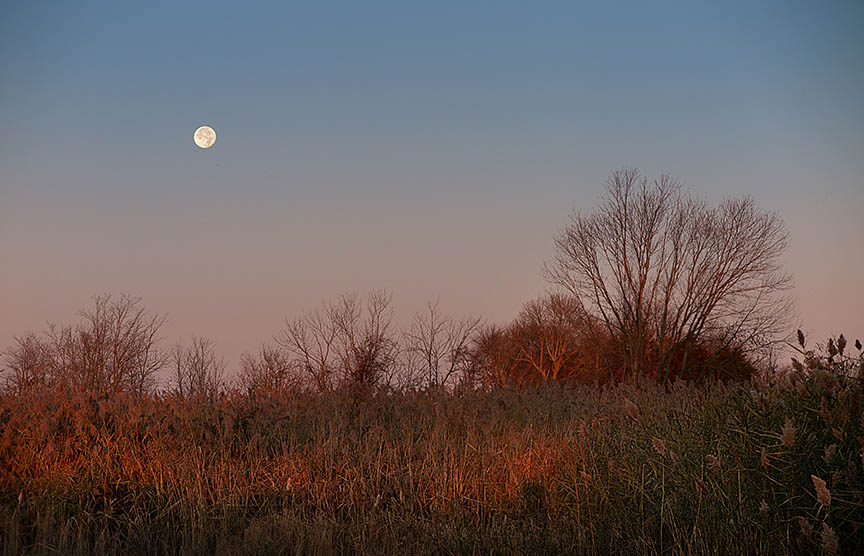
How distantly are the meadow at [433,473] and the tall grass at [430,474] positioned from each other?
0.02 meters

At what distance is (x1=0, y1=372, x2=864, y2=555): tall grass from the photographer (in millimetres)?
4172

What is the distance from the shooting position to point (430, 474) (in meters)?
7.49

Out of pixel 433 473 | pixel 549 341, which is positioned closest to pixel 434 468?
pixel 433 473

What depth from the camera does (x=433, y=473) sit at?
7465 mm

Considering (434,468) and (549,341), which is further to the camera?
(549,341)

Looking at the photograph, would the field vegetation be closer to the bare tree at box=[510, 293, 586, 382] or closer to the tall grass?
the tall grass

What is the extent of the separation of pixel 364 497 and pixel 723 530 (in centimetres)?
370

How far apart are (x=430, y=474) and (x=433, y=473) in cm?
4

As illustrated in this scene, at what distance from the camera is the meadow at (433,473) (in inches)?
164

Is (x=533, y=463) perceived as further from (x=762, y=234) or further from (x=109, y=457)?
(x=762, y=234)

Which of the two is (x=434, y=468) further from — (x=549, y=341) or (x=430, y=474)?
(x=549, y=341)

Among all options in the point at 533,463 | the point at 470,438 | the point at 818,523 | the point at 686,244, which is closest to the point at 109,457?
the point at 470,438

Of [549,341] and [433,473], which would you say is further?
[549,341]

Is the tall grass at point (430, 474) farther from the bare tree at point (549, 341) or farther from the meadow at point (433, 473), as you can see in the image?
the bare tree at point (549, 341)
